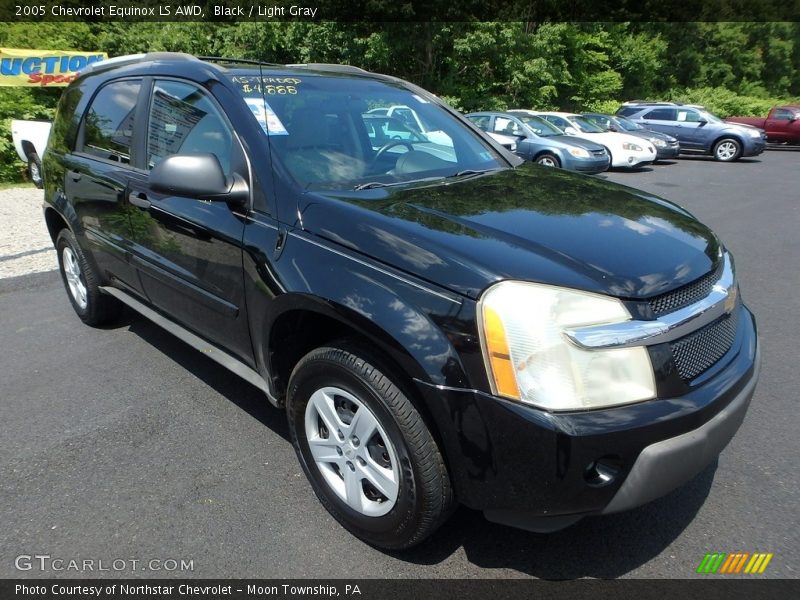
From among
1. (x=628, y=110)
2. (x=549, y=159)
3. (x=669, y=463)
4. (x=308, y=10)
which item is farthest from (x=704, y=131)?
(x=669, y=463)

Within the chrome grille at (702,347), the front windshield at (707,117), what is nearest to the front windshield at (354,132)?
the chrome grille at (702,347)

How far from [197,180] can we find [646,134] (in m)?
18.0


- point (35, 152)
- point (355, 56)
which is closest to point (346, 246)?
point (35, 152)

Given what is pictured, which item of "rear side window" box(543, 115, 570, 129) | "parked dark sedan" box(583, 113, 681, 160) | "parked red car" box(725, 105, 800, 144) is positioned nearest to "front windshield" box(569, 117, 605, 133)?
"rear side window" box(543, 115, 570, 129)

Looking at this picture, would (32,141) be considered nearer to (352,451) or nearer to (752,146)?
(352,451)

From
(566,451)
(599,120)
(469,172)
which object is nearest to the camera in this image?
(566,451)

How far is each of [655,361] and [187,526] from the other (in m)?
1.97

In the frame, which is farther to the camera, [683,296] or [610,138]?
[610,138]

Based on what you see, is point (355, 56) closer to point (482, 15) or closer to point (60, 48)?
point (482, 15)

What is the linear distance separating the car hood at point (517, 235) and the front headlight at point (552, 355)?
6 centimetres

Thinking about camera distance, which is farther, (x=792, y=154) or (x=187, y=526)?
(x=792, y=154)

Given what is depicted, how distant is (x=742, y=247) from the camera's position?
23.6ft

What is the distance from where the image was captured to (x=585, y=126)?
1672 centimetres

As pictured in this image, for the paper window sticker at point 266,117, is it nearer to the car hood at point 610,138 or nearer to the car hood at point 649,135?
the car hood at point 610,138
